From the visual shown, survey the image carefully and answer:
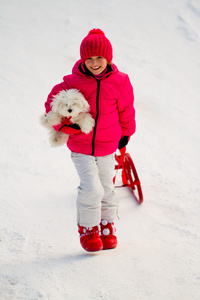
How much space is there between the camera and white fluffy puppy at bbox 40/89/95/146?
2014 mm

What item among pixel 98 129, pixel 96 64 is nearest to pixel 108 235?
pixel 98 129

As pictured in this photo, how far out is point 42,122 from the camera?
2.18 metres

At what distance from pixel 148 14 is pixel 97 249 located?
7600mm

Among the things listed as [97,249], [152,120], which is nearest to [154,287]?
[97,249]

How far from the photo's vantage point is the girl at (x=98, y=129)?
2152mm

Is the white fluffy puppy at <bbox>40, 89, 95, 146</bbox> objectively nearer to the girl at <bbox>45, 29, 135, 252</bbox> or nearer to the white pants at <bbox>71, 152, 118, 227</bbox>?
the girl at <bbox>45, 29, 135, 252</bbox>

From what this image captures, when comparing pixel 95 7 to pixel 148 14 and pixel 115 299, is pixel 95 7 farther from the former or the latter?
pixel 115 299

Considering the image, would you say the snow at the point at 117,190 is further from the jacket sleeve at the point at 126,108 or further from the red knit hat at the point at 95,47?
the red knit hat at the point at 95,47

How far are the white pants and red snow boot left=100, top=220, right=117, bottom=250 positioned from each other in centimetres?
14

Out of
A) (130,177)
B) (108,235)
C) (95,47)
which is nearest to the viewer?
(95,47)

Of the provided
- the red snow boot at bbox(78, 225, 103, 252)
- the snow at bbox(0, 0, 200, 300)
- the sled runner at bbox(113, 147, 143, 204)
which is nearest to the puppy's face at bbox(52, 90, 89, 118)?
the red snow boot at bbox(78, 225, 103, 252)

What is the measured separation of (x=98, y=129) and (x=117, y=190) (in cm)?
134

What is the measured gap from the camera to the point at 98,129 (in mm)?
2230

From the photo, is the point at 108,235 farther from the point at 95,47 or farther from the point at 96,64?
the point at 95,47
